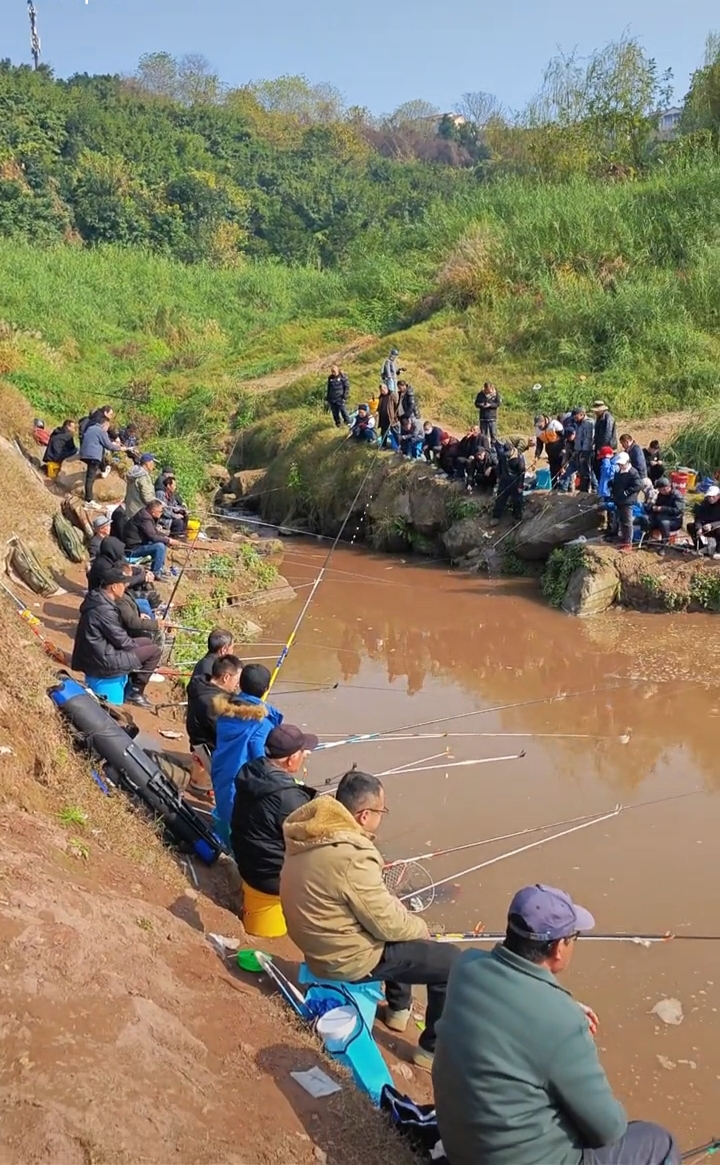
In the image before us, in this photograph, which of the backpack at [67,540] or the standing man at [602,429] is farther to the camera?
the standing man at [602,429]

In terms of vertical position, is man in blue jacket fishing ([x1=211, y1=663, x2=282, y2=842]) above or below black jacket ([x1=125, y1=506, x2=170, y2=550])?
below

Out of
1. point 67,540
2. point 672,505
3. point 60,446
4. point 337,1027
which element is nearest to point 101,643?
point 337,1027

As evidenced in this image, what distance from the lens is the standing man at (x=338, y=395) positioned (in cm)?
1848

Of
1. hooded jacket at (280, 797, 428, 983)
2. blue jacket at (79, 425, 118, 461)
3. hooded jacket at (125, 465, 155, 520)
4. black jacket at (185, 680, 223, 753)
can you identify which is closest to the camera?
hooded jacket at (280, 797, 428, 983)

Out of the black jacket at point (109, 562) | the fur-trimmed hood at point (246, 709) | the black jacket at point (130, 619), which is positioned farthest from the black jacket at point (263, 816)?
the black jacket at point (109, 562)

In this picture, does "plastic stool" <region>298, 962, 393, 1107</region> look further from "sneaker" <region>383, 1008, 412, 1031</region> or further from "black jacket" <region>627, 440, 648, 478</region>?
"black jacket" <region>627, 440, 648, 478</region>

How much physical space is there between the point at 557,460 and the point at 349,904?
1171 cm

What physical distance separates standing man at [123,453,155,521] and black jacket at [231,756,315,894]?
7.52 m

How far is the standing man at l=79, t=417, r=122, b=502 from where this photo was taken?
1410 cm

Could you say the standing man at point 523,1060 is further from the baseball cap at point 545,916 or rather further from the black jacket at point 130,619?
the black jacket at point 130,619

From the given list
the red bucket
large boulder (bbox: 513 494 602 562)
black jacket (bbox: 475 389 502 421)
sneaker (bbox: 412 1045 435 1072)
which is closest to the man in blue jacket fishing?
sneaker (bbox: 412 1045 435 1072)

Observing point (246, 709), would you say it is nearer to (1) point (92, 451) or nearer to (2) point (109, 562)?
(2) point (109, 562)

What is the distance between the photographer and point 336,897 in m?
4.07

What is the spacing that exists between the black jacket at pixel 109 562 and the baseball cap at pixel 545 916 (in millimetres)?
6780
